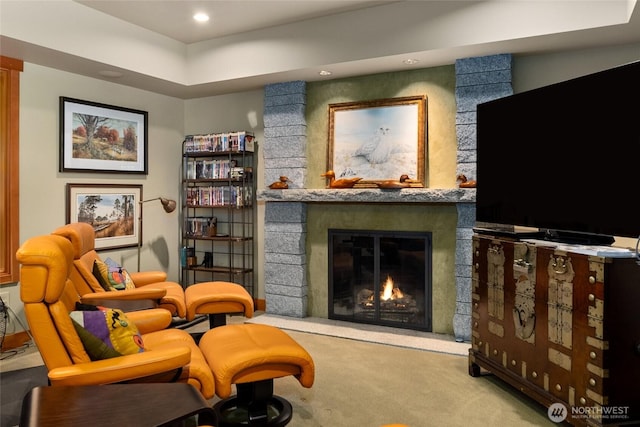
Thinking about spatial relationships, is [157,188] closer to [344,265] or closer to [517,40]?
[344,265]

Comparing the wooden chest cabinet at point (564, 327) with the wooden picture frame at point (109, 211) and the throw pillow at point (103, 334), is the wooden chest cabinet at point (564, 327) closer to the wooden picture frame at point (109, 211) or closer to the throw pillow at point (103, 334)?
the throw pillow at point (103, 334)

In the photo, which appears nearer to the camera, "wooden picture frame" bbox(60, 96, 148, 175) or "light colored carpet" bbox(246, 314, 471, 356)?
"light colored carpet" bbox(246, 314, 471, 356)

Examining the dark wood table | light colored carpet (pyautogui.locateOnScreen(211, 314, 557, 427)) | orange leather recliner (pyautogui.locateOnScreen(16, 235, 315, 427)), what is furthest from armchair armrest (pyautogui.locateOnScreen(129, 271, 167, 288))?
the dark wood table

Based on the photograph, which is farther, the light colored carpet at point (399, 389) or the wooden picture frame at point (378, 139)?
the wooden picture frame at point (378, 139)

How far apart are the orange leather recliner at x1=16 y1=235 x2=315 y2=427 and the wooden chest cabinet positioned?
1385mm

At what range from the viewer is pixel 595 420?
90.1 inches

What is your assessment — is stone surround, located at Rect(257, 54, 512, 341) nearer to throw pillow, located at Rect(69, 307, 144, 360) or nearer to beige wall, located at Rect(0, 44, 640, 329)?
beige wall, located at Rect(0, 44, 640, 329)

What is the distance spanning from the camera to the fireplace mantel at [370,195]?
13.4 ft

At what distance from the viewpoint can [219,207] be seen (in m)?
5.27

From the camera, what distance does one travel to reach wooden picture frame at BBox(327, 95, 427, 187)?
173 inches

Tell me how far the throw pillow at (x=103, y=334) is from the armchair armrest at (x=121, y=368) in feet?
0.18


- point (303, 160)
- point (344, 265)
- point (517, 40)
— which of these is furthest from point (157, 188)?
point (517, 40)

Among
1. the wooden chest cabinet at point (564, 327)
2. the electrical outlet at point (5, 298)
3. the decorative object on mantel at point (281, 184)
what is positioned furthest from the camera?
the decorative object on mantel at point (281, 184)

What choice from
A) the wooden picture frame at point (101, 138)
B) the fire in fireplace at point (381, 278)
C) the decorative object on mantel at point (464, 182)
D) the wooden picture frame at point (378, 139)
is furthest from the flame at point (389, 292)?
the wooden picture frame at point (101, 138)
